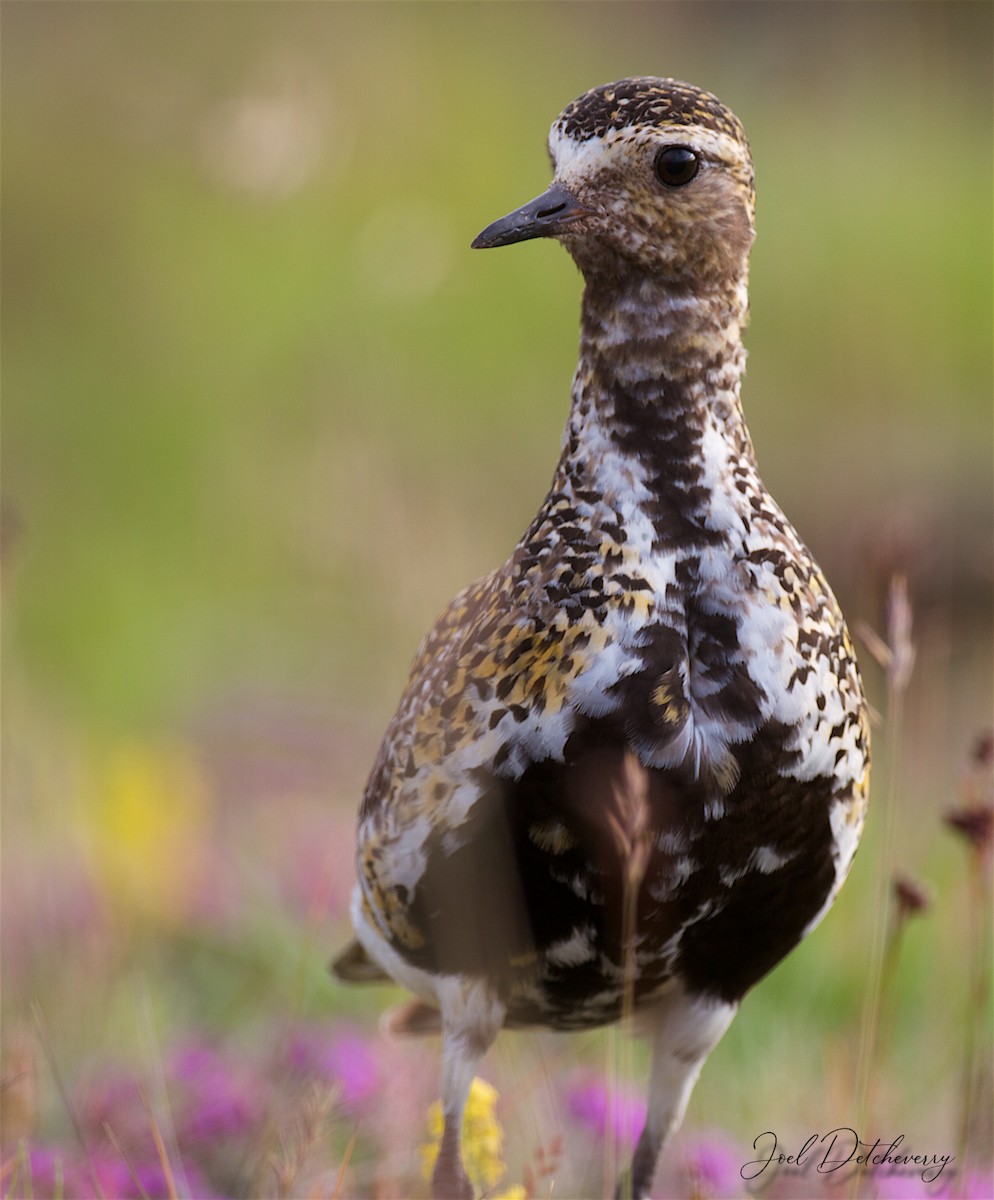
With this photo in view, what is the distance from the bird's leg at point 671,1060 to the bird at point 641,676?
15cm

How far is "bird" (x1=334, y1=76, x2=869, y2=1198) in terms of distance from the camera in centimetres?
292

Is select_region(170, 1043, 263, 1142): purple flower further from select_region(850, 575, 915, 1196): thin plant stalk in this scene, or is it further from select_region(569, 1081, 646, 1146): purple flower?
select_region(850, 575, 915, 1196): thin plant stalk

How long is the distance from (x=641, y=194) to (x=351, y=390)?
3.36 metres

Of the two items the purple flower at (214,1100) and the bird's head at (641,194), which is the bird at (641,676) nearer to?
the bird's head at (641,194)

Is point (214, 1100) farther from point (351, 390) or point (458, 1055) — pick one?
point (351, 390)

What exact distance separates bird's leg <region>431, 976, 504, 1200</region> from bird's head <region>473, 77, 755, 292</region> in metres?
1.38

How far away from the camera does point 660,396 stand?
3.07 metres

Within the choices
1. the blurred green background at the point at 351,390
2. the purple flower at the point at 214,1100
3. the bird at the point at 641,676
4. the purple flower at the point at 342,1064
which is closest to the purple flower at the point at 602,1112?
the blurred green background at the point at 351,390

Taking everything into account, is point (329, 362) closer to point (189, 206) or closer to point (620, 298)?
point (620, 298)

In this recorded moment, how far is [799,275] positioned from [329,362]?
9041mm

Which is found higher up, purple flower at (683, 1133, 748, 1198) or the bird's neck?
the bird's neck

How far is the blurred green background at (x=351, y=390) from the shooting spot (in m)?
5.38

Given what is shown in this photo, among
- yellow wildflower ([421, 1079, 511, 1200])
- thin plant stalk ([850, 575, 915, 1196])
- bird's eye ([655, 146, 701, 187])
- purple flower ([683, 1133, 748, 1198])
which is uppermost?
bird's eye ([655, 146, 701, 187])

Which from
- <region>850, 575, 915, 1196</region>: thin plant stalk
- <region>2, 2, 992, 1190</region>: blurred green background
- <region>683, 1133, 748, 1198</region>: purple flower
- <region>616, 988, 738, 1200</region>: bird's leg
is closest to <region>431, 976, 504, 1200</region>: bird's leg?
<region>616, 988, 738, 1200</region>: bird's leg
